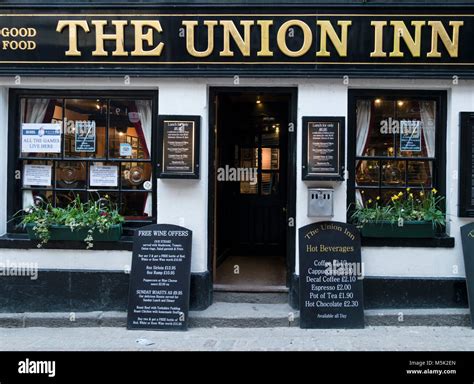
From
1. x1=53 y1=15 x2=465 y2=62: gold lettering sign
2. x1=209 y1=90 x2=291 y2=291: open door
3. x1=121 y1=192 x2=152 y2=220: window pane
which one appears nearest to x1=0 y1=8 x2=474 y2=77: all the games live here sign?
x1=53 y1=15 x2=465 y2=62: gold lettering sign

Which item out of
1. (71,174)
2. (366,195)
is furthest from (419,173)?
(71,174)

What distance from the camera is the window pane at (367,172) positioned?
6.53m

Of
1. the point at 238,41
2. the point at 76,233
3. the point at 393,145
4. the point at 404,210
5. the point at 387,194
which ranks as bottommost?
the point at 76,233

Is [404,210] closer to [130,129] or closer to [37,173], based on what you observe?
[130,129]

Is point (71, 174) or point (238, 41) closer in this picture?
point (238, 41)

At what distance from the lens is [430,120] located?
6523 millimetres

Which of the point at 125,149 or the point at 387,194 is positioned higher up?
the point at 125,149

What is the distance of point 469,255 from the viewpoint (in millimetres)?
6066

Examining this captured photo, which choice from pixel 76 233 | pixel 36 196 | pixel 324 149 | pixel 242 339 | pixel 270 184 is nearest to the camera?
pixel 242 339

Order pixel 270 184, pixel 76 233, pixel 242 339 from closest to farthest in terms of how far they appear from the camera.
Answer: pixel 242 339 < pixel 76 233 < pixel 270 184

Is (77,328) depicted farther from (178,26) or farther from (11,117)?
(178,26)

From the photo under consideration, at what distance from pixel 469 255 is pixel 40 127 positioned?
612 centimetres

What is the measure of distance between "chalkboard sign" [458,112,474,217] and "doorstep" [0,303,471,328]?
1346mm

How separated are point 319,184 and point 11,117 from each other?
4427 millimetres
